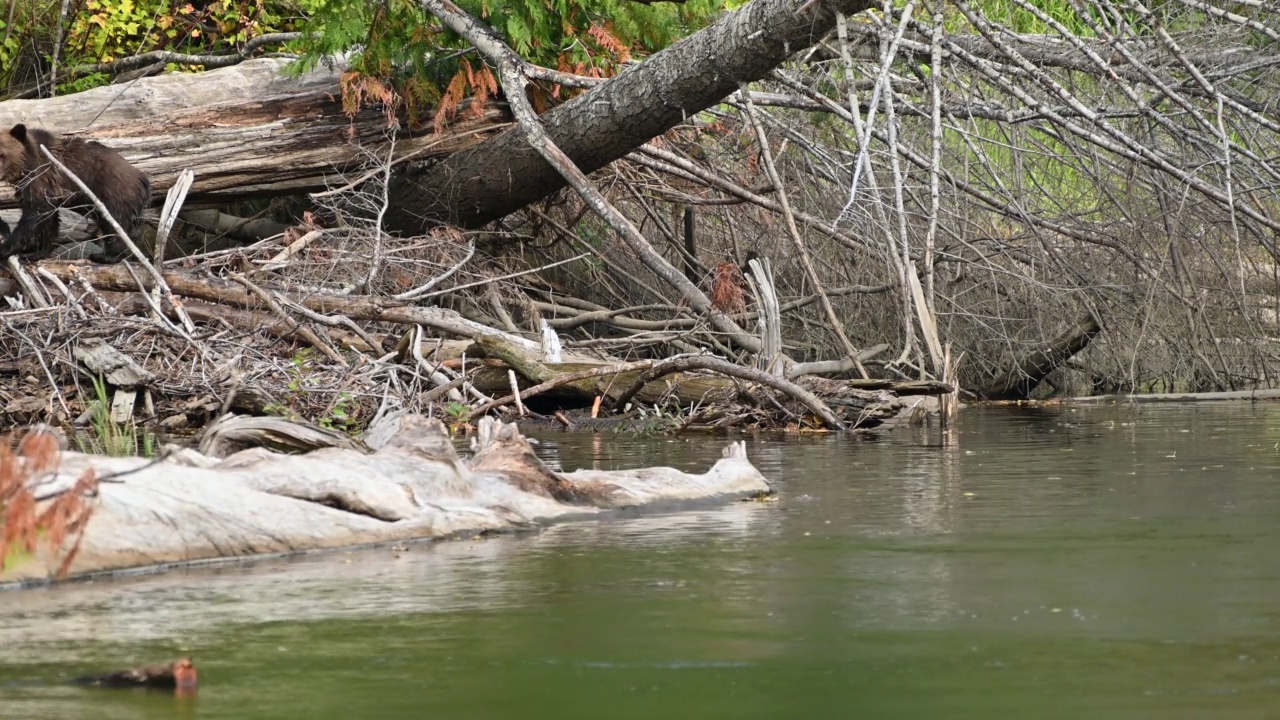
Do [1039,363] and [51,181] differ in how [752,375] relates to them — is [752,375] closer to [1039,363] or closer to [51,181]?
[1039,363]

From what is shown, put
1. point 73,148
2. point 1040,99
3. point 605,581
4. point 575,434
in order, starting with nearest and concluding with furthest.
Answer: point 605,581
point 575,434
point 1040,99
point 73,148

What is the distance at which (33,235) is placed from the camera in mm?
12375

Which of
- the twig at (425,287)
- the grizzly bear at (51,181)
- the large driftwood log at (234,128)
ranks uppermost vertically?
the large driftwood log at (234,128)

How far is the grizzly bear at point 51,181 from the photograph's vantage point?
1233cm

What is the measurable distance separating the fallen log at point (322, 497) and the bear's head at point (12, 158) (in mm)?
6812

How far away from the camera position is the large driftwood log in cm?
1300

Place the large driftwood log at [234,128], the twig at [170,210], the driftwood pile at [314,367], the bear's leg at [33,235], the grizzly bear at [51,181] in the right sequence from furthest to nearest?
the large driftwood log at [234,128], the grizzly bear at [51,181], the bear's leg at [33,235], the twig at [170,210], the driftwood pile at [314,367]

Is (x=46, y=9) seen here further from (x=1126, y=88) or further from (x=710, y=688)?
(x=710, y=688)

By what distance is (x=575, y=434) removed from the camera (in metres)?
10.9

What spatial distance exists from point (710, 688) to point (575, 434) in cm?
728

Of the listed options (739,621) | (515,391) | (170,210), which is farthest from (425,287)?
(739,621)

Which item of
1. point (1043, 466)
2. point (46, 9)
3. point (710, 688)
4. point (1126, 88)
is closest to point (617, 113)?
point (1126, 88)

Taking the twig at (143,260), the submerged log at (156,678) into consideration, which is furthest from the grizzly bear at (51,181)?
the submerged log at (156,678)

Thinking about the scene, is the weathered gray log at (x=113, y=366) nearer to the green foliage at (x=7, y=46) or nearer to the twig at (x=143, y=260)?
the twig at (x=143, y=260)
